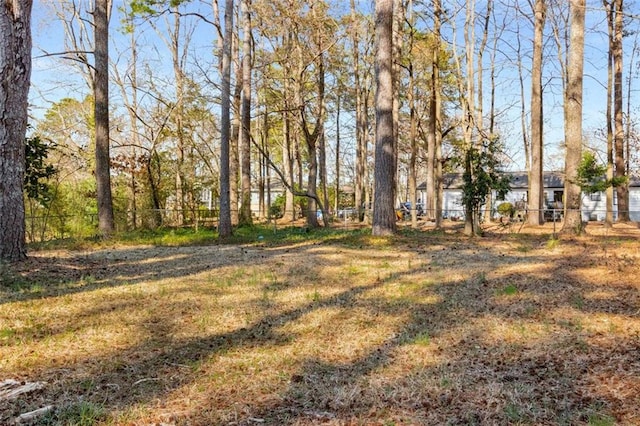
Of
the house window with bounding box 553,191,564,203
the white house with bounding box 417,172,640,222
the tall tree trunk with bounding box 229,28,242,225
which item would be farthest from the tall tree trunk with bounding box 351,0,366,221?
the house window with bounding box 553,191,564,203

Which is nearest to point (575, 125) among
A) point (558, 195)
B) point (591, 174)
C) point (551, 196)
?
point (591, 174)

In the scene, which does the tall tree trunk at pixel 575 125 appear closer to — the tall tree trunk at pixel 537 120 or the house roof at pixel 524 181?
the tall tree trunk at pixel 537 120

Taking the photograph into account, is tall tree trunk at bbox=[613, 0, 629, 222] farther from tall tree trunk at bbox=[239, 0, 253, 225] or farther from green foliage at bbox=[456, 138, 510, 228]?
tall tree trunk at bbox=[239, 0, 253, 225]

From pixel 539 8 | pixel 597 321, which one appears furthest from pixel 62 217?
pixel 539 8

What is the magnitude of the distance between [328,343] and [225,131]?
8215 mm

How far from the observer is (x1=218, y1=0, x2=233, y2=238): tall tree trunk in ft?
36.1

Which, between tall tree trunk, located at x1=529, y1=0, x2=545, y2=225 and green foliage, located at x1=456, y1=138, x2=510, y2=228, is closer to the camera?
green foliage, located at x1=456, y1=138, x2=510, y2=228

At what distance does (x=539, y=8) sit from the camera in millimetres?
15617

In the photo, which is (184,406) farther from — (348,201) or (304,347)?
(348,201)

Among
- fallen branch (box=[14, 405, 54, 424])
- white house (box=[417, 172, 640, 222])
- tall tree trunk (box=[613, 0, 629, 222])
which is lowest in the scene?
fallen branch (box=[14, 405, 54, 424])

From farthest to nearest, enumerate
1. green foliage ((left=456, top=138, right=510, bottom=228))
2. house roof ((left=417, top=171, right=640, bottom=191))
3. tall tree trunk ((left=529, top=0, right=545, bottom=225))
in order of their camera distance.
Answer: house roof ((left=417, top=171, right=640, bottom=191)), tall tree trunk ((left=529, top=0, right=545, bottom=225)), green foliage ((left=456, top=138, right=510, bottom=228))

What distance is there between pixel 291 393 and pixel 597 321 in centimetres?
285

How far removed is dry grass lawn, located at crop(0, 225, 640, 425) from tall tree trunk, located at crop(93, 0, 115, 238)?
14.2 ft

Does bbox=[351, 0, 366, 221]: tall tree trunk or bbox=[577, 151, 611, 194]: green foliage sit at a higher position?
bbox=[351, 0, 366, 221]: tall tree trunk
